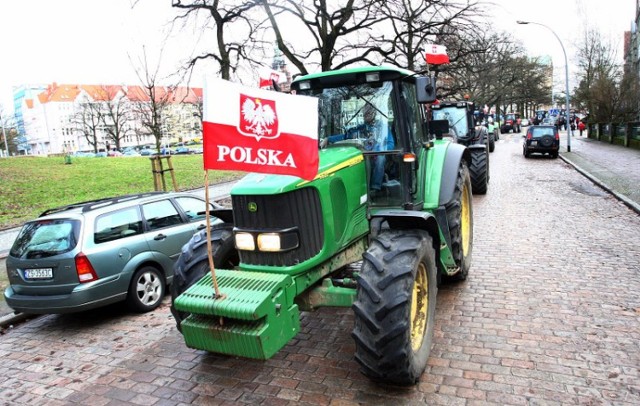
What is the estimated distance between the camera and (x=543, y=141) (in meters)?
23.0

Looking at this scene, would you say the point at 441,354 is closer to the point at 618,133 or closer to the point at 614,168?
the point at 614,168

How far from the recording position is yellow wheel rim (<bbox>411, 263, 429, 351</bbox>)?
4059mm

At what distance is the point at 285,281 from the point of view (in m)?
3.64

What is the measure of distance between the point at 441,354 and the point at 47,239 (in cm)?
492

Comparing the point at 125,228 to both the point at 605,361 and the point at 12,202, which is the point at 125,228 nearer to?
the point at 605,361

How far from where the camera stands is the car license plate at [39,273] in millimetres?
5645

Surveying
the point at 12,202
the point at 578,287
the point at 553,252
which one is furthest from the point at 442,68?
the point at 12,202

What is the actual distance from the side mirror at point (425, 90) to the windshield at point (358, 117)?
29 centimetres

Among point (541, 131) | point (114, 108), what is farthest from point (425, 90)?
point (114, 108)

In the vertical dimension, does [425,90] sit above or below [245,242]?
above

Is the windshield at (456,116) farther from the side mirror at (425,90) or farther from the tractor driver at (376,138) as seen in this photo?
the tractor driver at (376,138)

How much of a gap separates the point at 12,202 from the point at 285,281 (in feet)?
50.4

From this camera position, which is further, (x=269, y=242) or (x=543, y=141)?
(x=543, y=141)

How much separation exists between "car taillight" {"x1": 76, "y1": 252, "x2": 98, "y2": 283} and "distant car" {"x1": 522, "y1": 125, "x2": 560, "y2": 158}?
22491 mm
